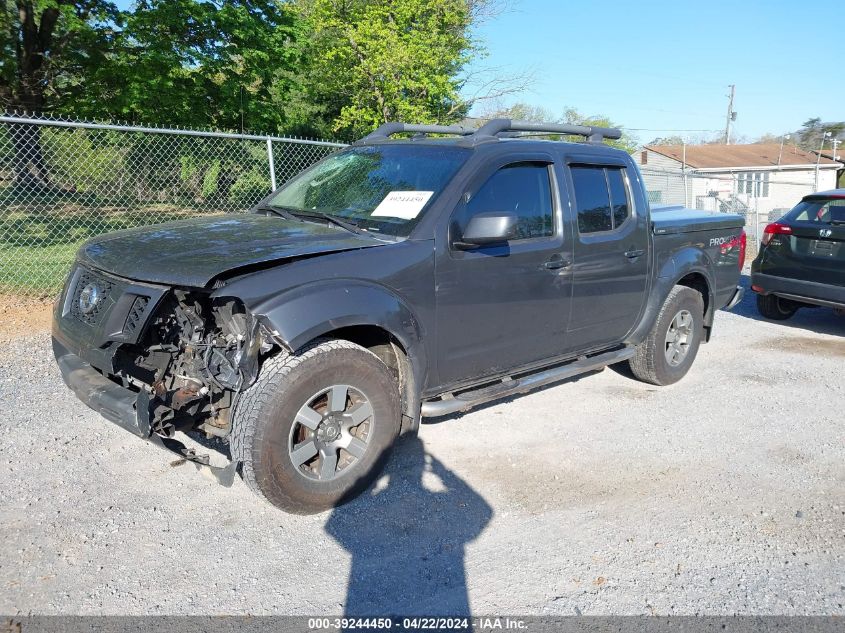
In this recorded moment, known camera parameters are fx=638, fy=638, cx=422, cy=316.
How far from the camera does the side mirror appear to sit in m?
3.60

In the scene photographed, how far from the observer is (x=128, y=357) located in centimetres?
341

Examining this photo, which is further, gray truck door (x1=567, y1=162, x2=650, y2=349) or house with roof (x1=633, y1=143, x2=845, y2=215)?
house with roof (x1=633, y1=143, x2=845, y2=215)

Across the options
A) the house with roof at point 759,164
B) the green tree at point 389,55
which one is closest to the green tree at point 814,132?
the house with roof at point 759,164

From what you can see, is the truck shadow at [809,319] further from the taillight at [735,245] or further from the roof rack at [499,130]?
the roof rack at [499,130]

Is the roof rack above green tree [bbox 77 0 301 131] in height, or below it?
below

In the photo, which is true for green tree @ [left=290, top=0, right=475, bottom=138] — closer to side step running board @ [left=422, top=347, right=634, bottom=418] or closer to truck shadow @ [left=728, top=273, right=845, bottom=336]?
truck shadow @ [left=728, top=273, right=845, bottom=336]

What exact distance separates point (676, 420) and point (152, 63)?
13.2 m

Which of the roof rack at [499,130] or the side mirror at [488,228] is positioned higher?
the roof rack at [499,130]

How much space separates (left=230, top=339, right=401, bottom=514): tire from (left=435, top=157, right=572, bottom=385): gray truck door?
0.56 m

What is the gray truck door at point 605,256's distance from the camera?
4.59m

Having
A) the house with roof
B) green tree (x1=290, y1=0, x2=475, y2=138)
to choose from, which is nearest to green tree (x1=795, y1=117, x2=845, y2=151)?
the house with roof

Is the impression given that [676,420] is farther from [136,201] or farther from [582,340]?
[136,201]

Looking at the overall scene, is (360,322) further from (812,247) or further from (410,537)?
(812,247)

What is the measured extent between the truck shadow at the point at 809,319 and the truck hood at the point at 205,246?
6247mm
